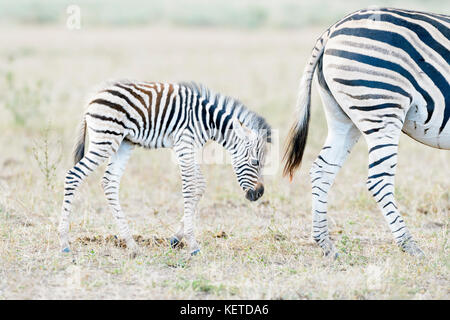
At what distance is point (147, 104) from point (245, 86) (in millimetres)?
10106

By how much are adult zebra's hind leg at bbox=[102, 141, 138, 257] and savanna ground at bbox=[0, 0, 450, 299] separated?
15cm

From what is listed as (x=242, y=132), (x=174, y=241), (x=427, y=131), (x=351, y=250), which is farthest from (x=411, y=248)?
(x=174, y=241)

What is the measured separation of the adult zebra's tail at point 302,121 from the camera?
662cm

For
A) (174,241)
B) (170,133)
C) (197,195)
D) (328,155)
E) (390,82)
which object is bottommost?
(174,241)

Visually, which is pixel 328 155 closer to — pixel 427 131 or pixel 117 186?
pixel 427 131

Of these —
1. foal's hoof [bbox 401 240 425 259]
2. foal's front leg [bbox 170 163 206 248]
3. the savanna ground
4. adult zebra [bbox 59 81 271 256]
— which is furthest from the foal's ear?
foal's hoof [bbox 401 240 425 259]

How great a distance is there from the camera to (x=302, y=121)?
264 inches

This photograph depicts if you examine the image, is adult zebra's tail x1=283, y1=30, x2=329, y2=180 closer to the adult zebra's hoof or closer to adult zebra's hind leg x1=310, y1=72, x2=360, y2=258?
adult zebra's hind leg x1=310, y1=72, x2=360, y2=258

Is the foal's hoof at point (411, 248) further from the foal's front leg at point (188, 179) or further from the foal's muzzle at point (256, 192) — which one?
the foal's front leg at point (188, 179)

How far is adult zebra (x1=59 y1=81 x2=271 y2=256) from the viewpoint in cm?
630

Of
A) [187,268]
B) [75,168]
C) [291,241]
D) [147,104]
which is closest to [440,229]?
[291,241]

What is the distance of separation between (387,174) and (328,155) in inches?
29.5

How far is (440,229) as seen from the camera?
739cm

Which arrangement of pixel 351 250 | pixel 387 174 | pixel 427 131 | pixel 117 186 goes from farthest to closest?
1. pixel 117 186
2. pixel 351 250
3. pixel 427 131
4. pixel 387 174
